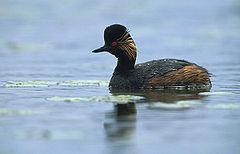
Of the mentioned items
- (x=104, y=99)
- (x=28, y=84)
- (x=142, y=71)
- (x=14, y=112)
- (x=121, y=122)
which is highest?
(x=142, y=71)

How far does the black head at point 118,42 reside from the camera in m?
20.1

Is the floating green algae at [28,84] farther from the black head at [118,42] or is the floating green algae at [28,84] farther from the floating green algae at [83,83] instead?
the black head at [118,42]

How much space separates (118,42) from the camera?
20.4 meters

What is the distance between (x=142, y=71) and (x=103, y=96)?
1.94m

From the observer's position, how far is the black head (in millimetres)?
20109

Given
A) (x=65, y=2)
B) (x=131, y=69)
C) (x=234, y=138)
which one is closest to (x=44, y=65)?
(x=131, y=69)

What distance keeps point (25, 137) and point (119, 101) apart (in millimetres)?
3901

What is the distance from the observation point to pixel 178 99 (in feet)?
59.5

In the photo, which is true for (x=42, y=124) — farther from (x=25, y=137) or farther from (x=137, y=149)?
(x=137, y=149)

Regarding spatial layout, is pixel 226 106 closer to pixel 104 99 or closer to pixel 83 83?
pixel 104 99

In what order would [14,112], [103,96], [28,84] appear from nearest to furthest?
[14,112] → [103,96] → [28,84]

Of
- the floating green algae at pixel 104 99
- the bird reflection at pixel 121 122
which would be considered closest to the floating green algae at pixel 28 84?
the floating green algae at pixel 104 99

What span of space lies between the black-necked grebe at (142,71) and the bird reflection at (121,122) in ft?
8.20

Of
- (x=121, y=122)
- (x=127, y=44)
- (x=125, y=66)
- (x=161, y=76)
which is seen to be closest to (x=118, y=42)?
(x=127, y=44)
